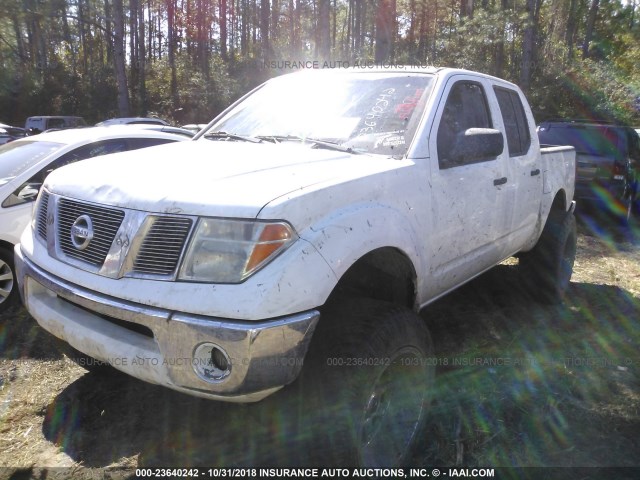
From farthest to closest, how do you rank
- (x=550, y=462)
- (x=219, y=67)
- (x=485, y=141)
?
(x=219, y=67) < (x=485, y=141) < (x=550, y=462)

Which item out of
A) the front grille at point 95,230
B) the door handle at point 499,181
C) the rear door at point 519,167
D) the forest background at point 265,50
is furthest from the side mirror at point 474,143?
the forest background at point 265,50

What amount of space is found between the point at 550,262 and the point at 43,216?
13.5 feet

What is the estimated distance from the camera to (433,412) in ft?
10.5

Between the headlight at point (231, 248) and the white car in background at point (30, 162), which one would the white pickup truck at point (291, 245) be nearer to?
the headlight at point (231, 248)

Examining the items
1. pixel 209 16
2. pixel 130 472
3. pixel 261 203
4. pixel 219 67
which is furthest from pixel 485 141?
pixel 209 16

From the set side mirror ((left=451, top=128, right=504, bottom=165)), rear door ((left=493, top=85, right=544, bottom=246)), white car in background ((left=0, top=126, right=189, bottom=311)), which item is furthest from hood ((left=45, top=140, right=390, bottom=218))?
white car in background ((left=0, top=126, right=189, bottom=311))

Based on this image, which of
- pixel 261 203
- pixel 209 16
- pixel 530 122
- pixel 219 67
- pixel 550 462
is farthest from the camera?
pixel 209 16

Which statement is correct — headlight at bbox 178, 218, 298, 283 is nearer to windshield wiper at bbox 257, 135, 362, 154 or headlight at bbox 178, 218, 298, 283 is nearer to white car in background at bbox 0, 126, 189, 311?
windshield wiper at bbox 257, 135, 362, 154

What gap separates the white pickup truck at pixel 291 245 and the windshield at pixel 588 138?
6.64 m

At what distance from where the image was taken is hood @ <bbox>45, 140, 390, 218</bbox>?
2172mm

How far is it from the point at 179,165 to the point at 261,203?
73 cm

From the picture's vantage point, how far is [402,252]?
8.96 ft

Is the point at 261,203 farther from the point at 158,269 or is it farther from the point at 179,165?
the point at 179,165

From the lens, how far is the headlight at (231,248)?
2062mm
